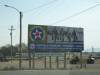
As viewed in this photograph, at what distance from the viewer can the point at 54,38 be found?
58.2 metres

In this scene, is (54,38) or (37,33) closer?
(37,33)

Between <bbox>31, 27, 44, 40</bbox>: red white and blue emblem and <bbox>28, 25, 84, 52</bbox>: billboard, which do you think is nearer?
<bbox>31, 27, 44, 40</bbox>: red white and blue emblem

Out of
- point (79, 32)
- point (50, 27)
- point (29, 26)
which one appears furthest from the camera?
point (79, 32)

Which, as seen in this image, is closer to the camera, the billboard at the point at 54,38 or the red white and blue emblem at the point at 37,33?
the red white and blue emblem at the point at 37,33

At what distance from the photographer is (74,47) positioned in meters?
60.1

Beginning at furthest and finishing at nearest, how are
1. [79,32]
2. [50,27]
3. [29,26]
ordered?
[79,32] → [50,27] → [29,26]

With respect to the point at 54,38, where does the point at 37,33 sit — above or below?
above

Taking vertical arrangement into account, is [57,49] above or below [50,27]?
below

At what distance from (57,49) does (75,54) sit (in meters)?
5.78

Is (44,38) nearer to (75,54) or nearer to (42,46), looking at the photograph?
(42,46)

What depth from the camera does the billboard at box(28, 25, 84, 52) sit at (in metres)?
55.1

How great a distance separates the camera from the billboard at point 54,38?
55125 millimetres

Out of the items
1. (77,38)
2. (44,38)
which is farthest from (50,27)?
(77,38)

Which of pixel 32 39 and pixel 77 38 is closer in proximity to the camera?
pixel 32 39
